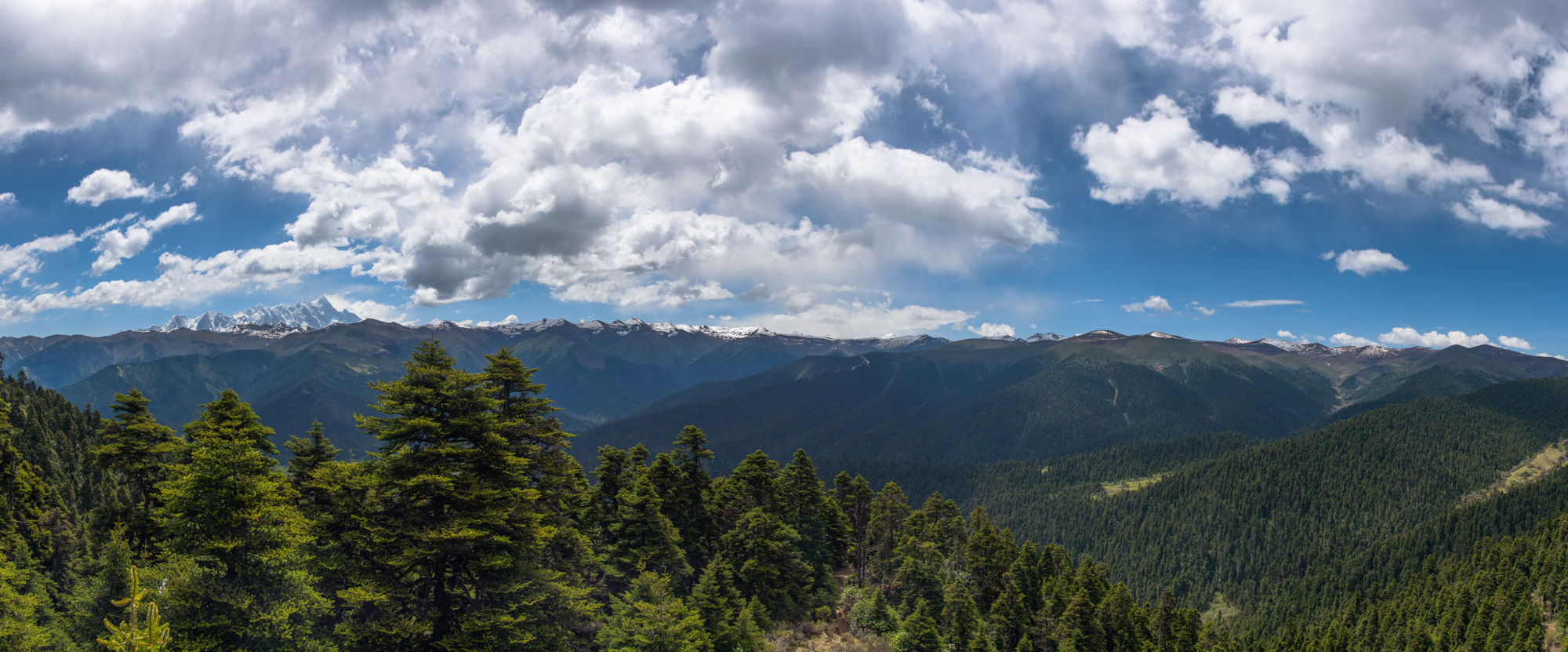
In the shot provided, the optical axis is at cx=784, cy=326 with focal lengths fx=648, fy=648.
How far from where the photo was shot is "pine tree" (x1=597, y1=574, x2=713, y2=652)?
105ft

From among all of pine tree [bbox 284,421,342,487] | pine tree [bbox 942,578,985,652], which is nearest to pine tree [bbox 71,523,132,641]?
pine tree [bbox 284,421,342,487]

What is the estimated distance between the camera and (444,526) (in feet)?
83.0

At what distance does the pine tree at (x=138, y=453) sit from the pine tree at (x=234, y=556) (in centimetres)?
1004

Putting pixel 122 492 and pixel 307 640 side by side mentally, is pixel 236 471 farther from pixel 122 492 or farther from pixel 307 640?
pixel 122 492

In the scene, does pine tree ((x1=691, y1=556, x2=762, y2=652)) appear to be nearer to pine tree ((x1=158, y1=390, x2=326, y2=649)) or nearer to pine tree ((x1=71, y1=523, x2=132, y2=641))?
pine tree ((x1=158, y1=390, x2=326, y2=649))

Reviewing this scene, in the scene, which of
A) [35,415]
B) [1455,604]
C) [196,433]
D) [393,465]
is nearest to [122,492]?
[35,415]

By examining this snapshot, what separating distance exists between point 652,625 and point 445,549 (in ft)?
37.0

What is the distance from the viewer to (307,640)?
26922 mm

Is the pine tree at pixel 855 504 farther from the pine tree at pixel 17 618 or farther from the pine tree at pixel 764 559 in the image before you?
the pine tree at pixel 17 618

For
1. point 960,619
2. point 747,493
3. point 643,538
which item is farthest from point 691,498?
point 960,619

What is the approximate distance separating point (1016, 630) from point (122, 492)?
342 feet

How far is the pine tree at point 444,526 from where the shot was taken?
25.6m

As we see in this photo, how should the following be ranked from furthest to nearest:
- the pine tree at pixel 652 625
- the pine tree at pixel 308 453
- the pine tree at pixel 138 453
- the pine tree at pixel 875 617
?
the pine tree at pixel 875 617 → the pine tree at pixel 308 453 → the pine tree at pixel 138 453 → the pine tree at pixel 652 625

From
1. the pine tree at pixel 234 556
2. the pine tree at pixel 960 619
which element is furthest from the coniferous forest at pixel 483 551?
the pine tree at pixel 960 619
